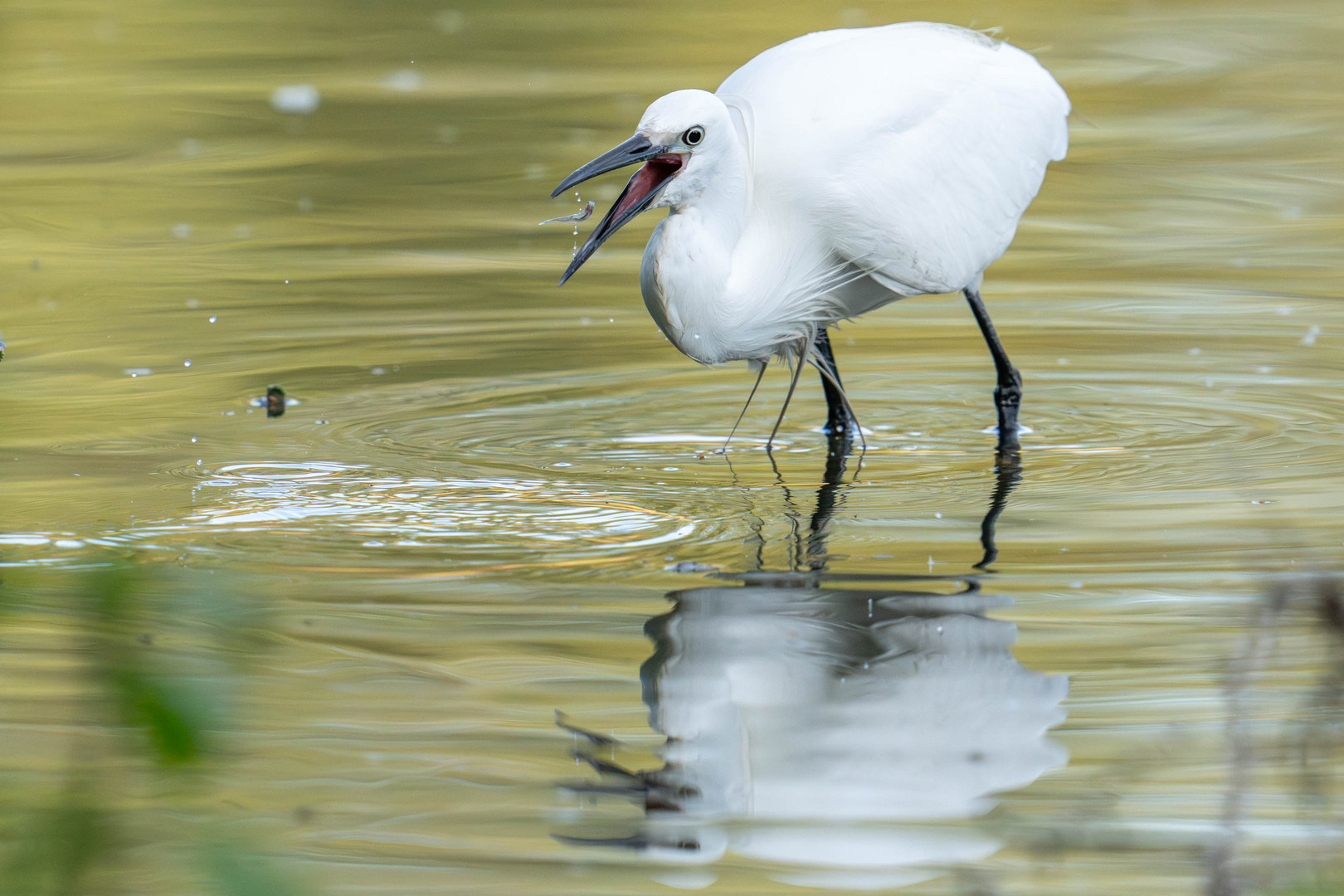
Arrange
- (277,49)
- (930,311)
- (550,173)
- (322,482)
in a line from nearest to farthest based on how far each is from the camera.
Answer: (322,482) < (930,311) < (550,173) < (277,49)

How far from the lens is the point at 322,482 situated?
518 cm

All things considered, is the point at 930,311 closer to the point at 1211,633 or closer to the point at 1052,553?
the point at 1052,553

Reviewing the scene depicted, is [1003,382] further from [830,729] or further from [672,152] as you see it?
[830,729]

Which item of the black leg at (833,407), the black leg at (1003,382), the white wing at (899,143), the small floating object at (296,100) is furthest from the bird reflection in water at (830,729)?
the small floating object at (296,100)

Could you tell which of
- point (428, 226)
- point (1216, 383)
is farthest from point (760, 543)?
point (428, 226)

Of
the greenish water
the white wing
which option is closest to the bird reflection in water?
the greenish water

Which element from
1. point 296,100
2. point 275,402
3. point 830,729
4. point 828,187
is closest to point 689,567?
point 830,729

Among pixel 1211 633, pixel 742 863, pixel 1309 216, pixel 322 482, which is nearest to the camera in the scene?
pixel 742 863

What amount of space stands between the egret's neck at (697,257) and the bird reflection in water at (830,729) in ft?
3.17

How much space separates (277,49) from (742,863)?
12.5 m

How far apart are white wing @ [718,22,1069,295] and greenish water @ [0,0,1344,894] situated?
2.01 feet

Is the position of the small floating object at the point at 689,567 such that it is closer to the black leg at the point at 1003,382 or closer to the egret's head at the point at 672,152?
the egret's head at the point at 672,152

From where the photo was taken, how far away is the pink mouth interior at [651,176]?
193 inches

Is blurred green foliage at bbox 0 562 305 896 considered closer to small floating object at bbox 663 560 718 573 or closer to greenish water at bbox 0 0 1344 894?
greenish water at bbox 0 0 1344 894
